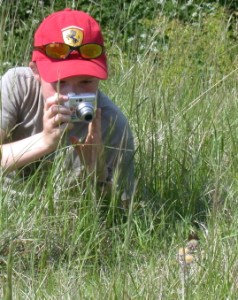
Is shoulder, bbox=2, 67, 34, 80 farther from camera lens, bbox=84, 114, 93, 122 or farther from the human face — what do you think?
camera lens, bbox=84, 114, 93, 122

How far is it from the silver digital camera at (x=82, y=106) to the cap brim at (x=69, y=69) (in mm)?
90

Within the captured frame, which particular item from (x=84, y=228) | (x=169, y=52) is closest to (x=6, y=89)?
(x=84, y=228)

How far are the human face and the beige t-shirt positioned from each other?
0.43 feet

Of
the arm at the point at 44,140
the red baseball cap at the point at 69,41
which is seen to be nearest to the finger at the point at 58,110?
the arm at the point at 44,140

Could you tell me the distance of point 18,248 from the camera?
124 inches

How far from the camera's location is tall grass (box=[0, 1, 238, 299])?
2.81 metres

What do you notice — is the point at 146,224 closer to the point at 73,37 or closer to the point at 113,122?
the point at 113,122

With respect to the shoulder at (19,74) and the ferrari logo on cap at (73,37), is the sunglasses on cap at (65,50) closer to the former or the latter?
the ferrari logo on cap at (73,37)

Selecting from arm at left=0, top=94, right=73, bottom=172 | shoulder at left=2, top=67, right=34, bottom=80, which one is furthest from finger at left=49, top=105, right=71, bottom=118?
shoulder at left=2, top=67, right=34, bottom=80

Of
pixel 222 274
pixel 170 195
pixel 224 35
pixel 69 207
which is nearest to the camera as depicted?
pixel 222 274

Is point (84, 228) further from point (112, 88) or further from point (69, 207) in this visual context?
point (112, 88)

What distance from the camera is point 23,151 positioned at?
11.0 feet

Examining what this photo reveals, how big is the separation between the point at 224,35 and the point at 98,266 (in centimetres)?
247

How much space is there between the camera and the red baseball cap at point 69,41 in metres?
3.33
